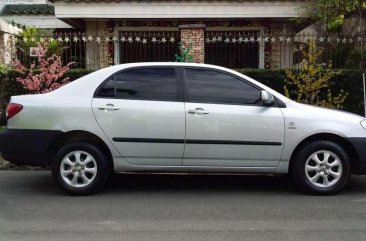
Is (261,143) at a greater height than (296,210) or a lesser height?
greater

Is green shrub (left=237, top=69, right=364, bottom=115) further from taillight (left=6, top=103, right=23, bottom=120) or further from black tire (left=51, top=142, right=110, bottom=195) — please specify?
taillight (left=6, top=103, right=23, bottom=120)

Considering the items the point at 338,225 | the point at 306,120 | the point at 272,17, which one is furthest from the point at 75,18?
the point at 338,225

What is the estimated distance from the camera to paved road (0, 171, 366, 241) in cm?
511

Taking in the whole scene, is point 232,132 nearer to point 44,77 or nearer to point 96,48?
point 44,77

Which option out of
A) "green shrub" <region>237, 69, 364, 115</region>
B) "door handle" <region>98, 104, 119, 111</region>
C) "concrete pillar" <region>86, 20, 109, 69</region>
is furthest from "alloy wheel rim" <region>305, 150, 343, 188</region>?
"concrete pillar" <region>86, 20, 109, 69</region>

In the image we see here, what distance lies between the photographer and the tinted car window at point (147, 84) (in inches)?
260

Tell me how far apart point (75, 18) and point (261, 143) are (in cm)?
987

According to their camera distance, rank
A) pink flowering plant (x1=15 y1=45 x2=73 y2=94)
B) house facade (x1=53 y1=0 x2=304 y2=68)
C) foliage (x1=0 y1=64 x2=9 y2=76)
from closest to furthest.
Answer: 1. pink flowering plant (x1=15 y1=45 x2=73 y2=94)
2. foliage (x1=0 y1=64 x2=9 y2=76)
3. house facade (x1=53 y1=0 x2=304 y2=68)

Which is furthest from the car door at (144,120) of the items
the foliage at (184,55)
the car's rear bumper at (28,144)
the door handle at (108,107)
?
the foliage at (184,55)

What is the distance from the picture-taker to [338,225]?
5398 millimetres

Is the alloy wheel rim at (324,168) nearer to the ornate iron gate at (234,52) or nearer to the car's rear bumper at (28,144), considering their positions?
the car's rear bumper at (28,144)

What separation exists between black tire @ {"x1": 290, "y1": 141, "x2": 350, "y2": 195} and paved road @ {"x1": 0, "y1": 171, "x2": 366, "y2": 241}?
0.13 metres

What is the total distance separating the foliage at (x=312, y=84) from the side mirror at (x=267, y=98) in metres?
4.60

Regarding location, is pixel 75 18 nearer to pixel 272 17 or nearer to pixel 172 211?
pixel 272 17
